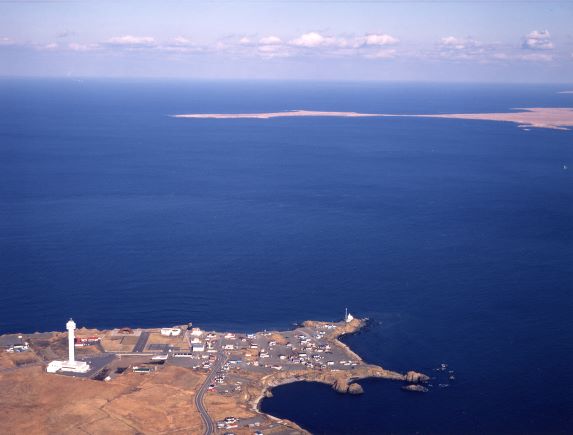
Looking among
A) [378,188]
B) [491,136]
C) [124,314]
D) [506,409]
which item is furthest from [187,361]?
[491,136]

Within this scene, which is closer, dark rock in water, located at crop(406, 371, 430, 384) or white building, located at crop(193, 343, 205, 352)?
dark rock in water, located at crop(406, 371, 430, 384)

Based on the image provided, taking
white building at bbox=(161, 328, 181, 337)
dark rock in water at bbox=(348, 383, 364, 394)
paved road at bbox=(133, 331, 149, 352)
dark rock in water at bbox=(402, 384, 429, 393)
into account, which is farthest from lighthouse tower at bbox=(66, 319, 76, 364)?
dark rock in water at bbox=(402, 384, 429, 393)

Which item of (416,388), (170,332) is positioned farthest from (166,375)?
(416,388)

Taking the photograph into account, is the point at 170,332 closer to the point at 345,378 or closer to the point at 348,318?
the point at 345,378

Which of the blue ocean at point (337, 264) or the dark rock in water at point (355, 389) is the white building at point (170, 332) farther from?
the dark rock in water at point (355, 389)

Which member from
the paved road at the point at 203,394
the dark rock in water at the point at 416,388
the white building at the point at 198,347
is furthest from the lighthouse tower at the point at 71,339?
the dark rock in water at the point at 416,388

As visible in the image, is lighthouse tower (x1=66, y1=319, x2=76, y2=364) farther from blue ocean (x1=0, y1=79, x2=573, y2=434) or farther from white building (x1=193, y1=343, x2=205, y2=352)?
white building (x1=193, y1=343, x2=205, y2=352)
